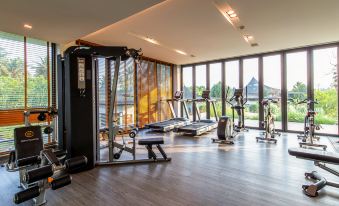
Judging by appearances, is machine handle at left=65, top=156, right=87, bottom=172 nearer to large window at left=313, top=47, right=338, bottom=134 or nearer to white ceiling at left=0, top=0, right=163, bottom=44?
white ceiling at left=0, top=0, right=163, bottom=44

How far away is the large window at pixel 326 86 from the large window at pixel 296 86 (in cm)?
33

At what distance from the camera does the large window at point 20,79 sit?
446 centimetres

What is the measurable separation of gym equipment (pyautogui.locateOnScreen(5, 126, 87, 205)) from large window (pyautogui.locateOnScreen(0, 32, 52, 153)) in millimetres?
1693

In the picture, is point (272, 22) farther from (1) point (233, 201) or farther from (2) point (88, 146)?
(2) point (88, 146)

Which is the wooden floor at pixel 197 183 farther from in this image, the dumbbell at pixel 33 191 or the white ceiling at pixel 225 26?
the white ceiling at pixel 225 26

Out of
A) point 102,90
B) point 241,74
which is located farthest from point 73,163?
point 241,74

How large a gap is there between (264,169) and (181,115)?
6739 millimetres

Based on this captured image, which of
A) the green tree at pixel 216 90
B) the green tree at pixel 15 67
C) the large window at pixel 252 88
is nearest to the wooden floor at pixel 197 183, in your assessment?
the green tree at pixel 15 67

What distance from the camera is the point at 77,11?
11.0 ft

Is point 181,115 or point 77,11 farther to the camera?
point 181,115

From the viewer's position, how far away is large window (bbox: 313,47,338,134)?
248 inches

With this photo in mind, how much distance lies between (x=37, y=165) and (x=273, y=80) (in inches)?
297

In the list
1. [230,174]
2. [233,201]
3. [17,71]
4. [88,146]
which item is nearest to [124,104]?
[17,71]

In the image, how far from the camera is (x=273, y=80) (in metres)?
7.38
